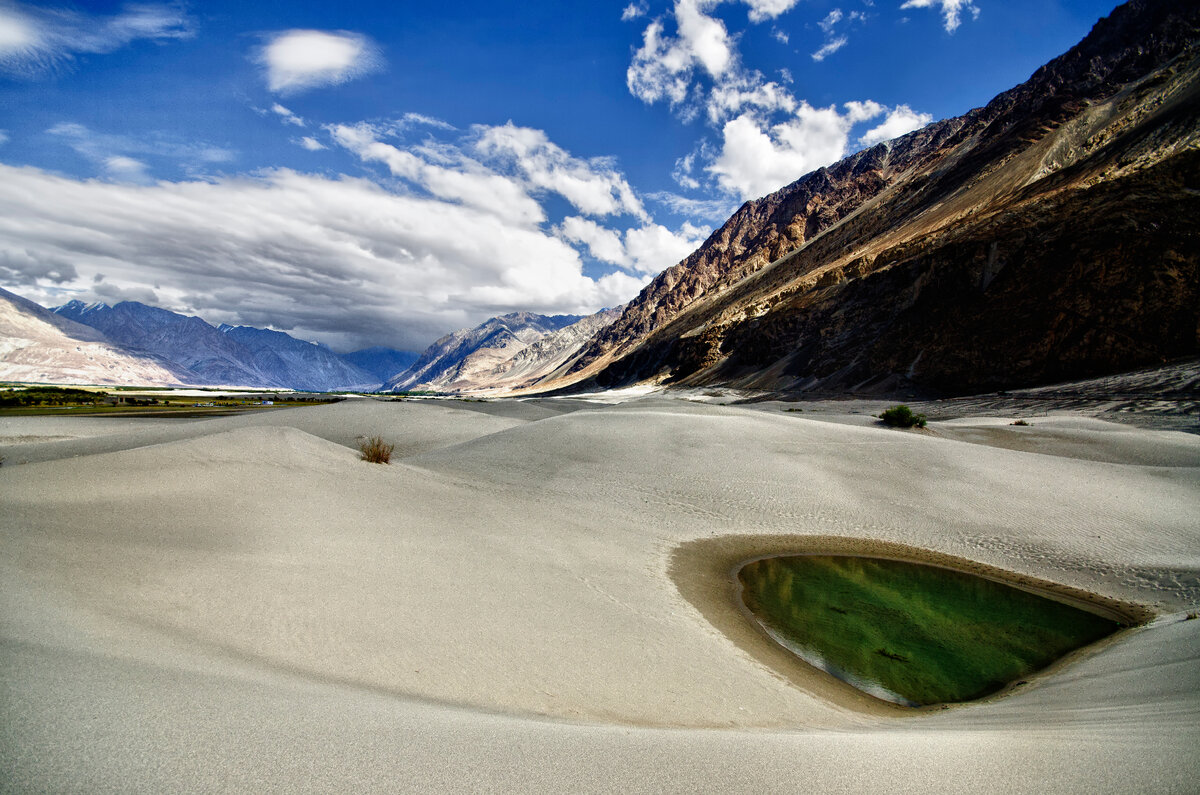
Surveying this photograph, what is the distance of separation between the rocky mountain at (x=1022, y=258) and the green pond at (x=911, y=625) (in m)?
32.9

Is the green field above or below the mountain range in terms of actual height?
below

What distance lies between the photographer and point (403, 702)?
11.5ft

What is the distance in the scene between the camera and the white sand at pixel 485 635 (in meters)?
2.60

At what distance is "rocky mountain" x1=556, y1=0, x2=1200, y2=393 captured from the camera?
103 ft

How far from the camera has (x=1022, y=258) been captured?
3844cm

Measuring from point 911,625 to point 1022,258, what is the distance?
1715 inches

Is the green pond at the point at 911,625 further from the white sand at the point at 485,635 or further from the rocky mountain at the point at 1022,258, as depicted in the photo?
the rocky mountain at the point at 1022,258

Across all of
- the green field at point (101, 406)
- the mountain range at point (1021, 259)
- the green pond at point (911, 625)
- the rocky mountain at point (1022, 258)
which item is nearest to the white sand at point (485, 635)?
the green pond at point (911, 625)

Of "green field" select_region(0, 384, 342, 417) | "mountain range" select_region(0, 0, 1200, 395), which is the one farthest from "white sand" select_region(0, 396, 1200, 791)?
"green field" select_region(0, 384, 342, 417)

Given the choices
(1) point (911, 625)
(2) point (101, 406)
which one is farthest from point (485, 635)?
(2) point (101, 406)

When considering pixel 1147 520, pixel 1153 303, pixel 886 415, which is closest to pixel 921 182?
pixel 1153 303

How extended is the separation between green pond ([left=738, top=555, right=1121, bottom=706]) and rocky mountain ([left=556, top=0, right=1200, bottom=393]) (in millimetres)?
32876

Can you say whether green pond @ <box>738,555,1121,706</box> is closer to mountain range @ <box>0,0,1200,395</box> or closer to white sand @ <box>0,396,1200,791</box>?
white sand @ <box>0,396,1200,791</box>

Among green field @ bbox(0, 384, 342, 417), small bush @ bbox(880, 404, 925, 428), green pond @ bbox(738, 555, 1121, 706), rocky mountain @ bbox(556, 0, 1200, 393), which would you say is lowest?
green pond @ bbox(738, 555, 1121, 706)
